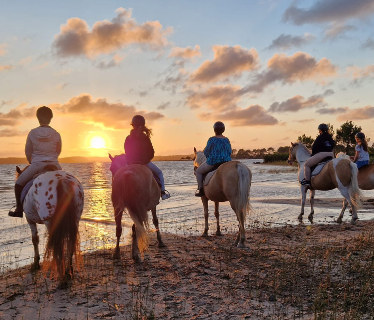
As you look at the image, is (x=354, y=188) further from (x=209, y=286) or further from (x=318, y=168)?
(x=209, y=286)

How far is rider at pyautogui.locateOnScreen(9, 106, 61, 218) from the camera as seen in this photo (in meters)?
6.61

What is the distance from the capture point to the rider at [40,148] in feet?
21.7

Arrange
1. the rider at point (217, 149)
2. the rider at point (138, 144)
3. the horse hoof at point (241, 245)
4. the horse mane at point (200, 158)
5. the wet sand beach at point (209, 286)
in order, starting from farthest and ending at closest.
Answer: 1. the horse mane at point (200, 158)
2. the rider at point (217, 149)
3. the horse hoof at point (241, 245)
4. the rider at point (138, 144)
5. the wet sand beach at point (209, 286)

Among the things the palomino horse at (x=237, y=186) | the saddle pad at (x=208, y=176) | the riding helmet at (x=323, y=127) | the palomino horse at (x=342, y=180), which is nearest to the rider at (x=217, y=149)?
the saddle pad at (x=208, y=176)

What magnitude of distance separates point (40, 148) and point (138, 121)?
7.43 ft

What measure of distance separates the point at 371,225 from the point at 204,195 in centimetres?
600

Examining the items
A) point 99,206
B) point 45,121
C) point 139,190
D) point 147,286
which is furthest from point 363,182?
→ point 99,206

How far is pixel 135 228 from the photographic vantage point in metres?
7.08

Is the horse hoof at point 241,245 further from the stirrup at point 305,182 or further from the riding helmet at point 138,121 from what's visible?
the stirrup at point 305,182

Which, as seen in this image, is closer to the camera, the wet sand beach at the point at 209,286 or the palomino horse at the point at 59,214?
the wet sand beach at the point at 209,286

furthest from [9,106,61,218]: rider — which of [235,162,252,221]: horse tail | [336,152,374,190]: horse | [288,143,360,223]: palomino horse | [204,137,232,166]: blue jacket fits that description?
[336,152,374,190]: horse

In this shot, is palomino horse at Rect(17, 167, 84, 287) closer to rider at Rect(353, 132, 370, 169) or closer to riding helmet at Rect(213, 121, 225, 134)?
riding helmet at Rect(213, 121, 225, 134)

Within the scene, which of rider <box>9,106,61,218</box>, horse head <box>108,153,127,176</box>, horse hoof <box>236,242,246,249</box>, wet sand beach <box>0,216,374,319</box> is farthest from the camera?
horse hoof <box>236,242,246,249</box>

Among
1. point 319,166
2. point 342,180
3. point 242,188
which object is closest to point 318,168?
point 319,166
